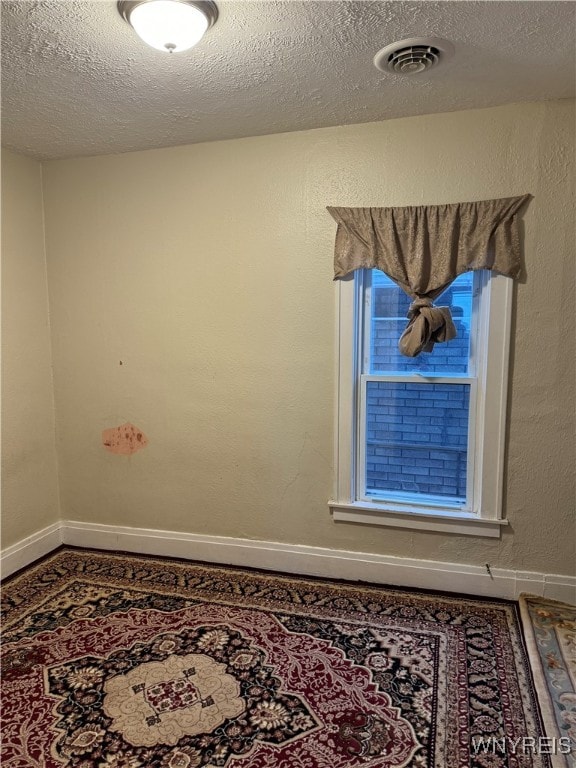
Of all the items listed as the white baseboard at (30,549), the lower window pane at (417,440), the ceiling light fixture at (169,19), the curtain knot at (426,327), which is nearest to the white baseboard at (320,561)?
the white baseboard at (30,549)

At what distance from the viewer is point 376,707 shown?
1875mm

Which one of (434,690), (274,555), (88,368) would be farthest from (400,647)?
(88,368)

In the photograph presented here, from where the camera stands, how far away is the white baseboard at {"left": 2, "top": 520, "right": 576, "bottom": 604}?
2.57 m

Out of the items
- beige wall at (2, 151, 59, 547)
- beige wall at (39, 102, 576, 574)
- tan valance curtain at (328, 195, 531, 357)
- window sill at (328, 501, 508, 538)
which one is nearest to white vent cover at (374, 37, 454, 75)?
beige wall at (39, 102, 576, 574)

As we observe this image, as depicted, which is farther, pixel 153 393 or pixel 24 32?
pixel 153 393

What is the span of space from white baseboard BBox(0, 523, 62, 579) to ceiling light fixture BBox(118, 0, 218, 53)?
2.76 meters

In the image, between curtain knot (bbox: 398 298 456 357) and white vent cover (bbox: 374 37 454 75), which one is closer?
white vent cover (bbox: 374 37 454 75)

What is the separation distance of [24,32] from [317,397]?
200cm

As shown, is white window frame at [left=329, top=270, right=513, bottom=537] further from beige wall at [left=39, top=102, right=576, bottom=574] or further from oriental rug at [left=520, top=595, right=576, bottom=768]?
oriental rug at [left=520, top=595, right=576, bottom=768]

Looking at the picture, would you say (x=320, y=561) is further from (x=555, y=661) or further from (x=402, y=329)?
(x=402, y=329)

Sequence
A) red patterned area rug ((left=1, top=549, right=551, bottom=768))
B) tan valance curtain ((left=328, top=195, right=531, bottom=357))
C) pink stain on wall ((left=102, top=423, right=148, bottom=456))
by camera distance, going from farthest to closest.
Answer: pink stain on wall ((left=102, top=423, right=148, bottom=456)) < tan valance curtain ((left=328, top=195, right=531, bottom=357)) < red patterned area rug ((left=1, top=549, right=551, bottom=768))

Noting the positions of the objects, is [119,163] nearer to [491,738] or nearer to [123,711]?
[123,711]

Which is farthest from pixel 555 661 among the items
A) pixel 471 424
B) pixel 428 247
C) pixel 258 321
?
pixel 258 321

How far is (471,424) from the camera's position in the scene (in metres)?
2.62
